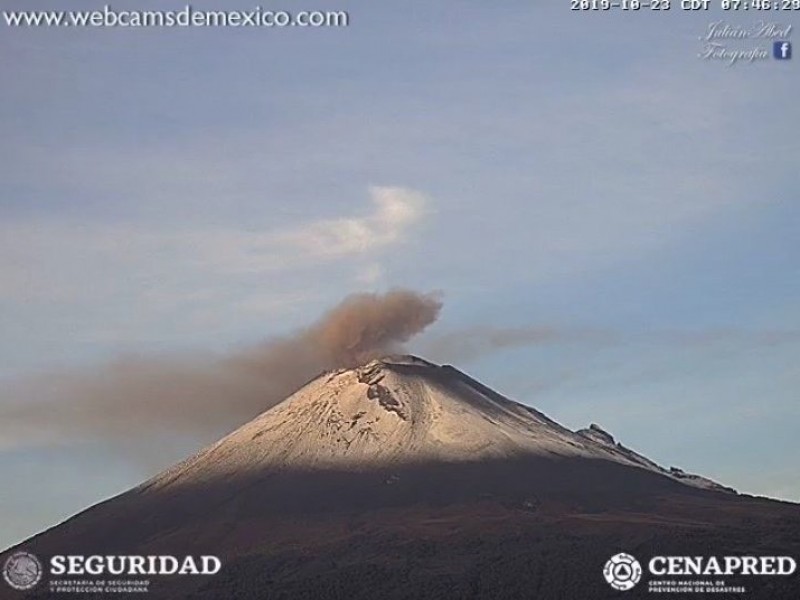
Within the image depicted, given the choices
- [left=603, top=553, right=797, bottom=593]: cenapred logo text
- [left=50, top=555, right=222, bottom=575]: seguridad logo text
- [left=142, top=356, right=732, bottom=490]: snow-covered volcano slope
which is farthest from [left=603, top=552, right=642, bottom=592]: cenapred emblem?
[left=142, top=356, right=732, bottom=490]: snow-covered volcano slope

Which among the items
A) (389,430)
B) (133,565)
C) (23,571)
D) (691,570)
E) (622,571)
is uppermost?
(389,430)

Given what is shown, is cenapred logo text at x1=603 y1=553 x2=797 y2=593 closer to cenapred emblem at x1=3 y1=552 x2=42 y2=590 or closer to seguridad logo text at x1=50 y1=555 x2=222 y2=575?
seguridad logo text at x1=50 y1=555 x2=222 y2=575

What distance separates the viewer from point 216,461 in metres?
142

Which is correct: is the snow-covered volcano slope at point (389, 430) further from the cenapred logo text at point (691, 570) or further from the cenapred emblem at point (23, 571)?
the cenapred emblem at point (23, 571)

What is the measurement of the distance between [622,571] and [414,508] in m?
33.3

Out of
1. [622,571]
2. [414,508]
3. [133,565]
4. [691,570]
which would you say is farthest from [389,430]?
[691,570]

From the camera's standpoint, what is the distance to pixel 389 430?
145 metres

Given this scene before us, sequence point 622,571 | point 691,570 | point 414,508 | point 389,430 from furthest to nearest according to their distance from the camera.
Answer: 1. point 389,430
2. point 414,508
3. point 622,571
4. point 691,570

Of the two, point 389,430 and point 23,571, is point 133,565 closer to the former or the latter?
point 23,571

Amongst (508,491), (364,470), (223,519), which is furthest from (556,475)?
(223,519)

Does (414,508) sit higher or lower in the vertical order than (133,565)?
higher

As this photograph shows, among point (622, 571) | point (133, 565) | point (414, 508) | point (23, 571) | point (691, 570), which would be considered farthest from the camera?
point (414, 508)

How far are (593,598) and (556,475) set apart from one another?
3491cm

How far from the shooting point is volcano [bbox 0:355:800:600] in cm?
10575
